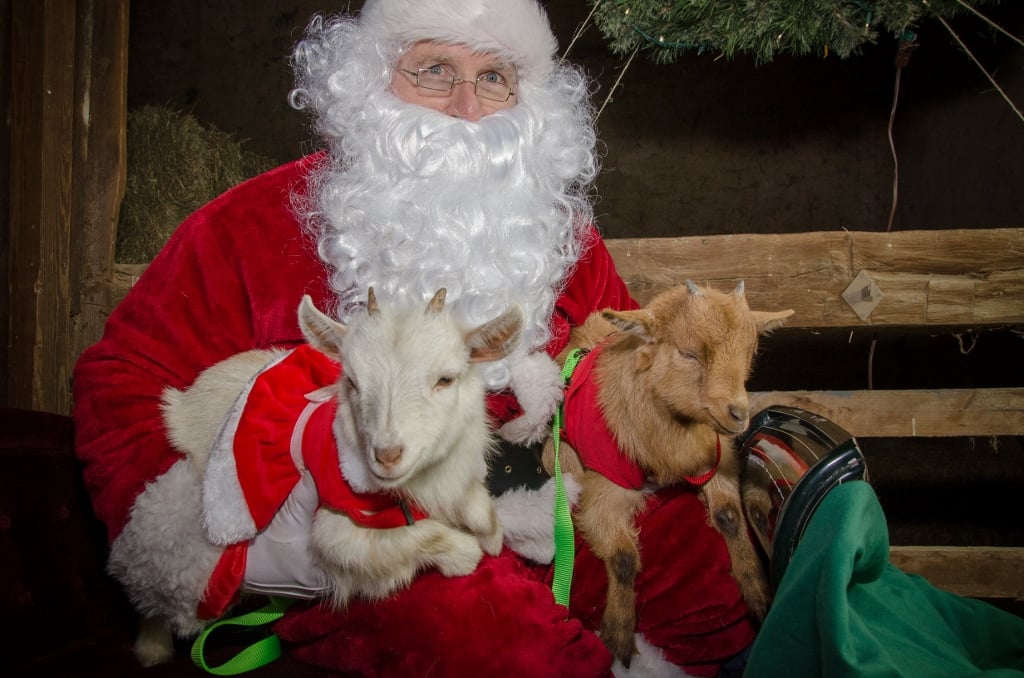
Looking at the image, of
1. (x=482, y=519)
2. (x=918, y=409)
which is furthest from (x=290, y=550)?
(x=918, y=409)

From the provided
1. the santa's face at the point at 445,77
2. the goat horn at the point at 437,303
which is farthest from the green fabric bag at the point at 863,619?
the santa's face at the point at 445,77

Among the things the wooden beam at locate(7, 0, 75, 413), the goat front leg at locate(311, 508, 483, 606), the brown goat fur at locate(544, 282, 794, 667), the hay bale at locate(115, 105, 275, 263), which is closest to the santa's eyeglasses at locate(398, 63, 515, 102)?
the brown goat fur at locate(544, 282, 794, 667)

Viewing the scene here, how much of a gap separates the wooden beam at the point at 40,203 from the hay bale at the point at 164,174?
41cm

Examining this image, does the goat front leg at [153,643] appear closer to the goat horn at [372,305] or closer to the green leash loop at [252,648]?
the green leash loop at [252,648]

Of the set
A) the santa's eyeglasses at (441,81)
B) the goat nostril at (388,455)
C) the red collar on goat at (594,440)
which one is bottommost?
the red collar on goat at (594,440)

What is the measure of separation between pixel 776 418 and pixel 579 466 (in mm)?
478

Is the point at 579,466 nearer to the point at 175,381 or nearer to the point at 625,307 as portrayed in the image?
the point at 625,307

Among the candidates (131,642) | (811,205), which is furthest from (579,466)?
(811,205)

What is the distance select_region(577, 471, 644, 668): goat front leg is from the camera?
142 cm

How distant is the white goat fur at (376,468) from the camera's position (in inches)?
41.0

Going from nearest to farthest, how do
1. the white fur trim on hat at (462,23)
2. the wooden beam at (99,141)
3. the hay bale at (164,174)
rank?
the white fur trim on hat at (462,23) < the wooden beam at (99,141) < the hay bale at (164,174)

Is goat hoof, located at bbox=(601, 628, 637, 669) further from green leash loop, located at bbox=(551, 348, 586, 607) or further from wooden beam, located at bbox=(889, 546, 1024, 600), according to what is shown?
wooden beam, located at bbox=(889, 546, 1024, 600)

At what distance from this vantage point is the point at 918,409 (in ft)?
8.18

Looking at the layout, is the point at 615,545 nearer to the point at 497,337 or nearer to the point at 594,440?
the point at 594,440
